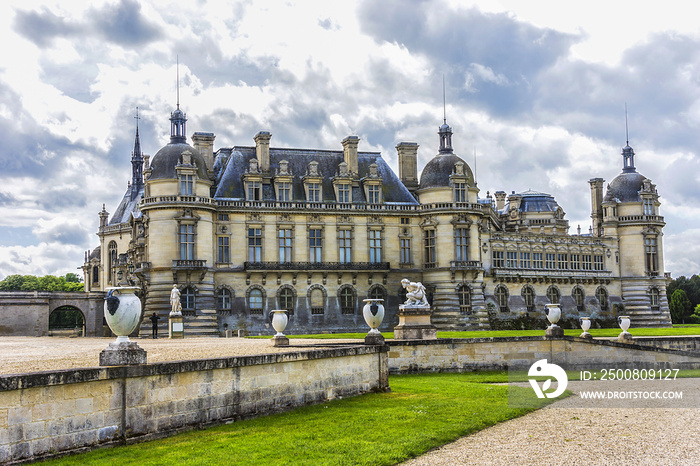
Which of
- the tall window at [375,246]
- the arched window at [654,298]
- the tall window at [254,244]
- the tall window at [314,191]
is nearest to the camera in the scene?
the tall window at [254,244]

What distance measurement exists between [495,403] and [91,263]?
86.3 meters

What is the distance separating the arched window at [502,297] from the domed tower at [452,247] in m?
5.22

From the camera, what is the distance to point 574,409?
20547 mm

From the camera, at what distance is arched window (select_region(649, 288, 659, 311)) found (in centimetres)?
7481

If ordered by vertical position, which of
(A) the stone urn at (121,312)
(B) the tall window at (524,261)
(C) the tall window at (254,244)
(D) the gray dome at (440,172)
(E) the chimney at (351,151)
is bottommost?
(A) the stone urn at (121,312)

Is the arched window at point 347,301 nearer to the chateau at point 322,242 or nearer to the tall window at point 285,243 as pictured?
the chateau at point 322,242

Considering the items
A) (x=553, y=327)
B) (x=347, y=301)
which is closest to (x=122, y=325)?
(x=553, y=327)

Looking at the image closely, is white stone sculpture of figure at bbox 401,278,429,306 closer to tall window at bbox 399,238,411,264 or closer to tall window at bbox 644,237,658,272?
tall window at bbox 399,238,411,264

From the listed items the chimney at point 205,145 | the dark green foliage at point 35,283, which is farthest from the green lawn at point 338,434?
the dark green foliage at point 35,283

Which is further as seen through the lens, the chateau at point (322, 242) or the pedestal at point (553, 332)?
the chateau at point (322, 242)

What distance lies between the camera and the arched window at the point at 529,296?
68500 millimetres

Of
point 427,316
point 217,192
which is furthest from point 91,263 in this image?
point 427,316

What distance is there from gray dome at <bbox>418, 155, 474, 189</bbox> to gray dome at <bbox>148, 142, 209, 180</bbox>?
704 inches

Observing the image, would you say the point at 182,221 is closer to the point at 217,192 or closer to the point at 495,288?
the point at 217,192
